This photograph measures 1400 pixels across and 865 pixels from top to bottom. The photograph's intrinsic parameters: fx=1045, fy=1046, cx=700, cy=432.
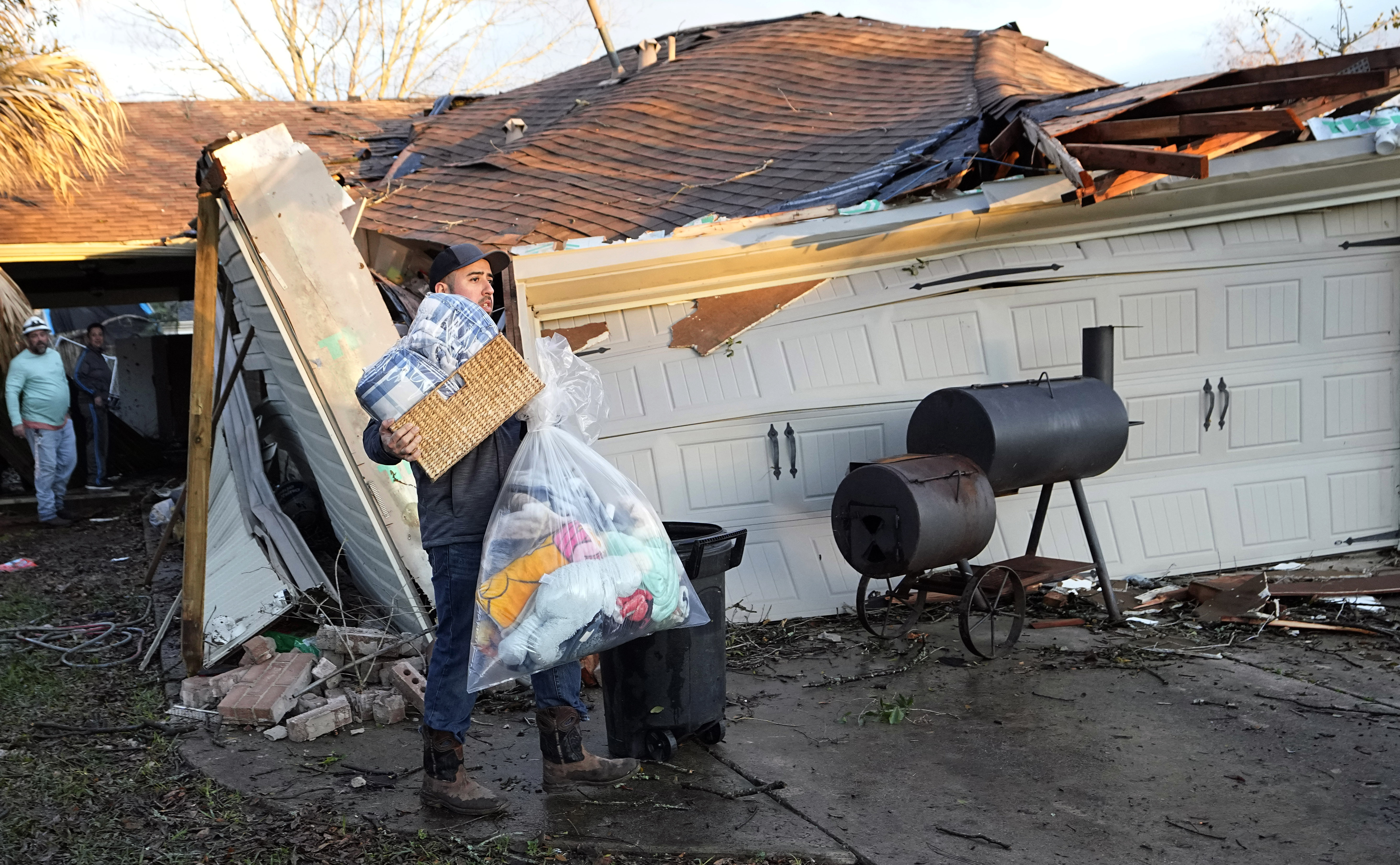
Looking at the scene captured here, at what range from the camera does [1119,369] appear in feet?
23.2

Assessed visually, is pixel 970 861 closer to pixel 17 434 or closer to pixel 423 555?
pixel 423 555

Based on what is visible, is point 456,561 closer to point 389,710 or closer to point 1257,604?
point 389,710

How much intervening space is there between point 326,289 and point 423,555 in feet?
5.00

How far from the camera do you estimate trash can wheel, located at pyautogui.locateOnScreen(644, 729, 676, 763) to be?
411 centimetres

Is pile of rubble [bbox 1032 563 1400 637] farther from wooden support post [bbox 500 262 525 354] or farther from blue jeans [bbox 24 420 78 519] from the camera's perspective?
blue jeans [bbox 24 420 78 519]

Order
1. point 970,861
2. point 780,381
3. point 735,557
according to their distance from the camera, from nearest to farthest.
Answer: point 970,861 < point 735,557 < point 780,381

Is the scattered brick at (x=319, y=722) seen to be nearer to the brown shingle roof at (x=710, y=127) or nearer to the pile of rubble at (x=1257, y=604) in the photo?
the brown shingle roof at (x=710, y=127)

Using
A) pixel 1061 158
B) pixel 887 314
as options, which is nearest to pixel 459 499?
pixel 887 314

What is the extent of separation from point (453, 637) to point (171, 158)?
1127 centimetres

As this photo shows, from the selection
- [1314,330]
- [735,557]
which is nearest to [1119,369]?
[1314,330]

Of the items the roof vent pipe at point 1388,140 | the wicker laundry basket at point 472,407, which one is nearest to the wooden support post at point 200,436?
the wicker laundry basket at point 472,407

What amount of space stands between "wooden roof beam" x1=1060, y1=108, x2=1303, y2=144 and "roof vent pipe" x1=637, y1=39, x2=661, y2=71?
6766 mm

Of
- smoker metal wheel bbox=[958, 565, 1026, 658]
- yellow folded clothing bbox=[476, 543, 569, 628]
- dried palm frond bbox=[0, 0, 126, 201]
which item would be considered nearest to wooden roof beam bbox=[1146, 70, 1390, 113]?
smoker metal wheel bbox=[958, 565, 1026, 658]

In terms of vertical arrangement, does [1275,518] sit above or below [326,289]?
below
